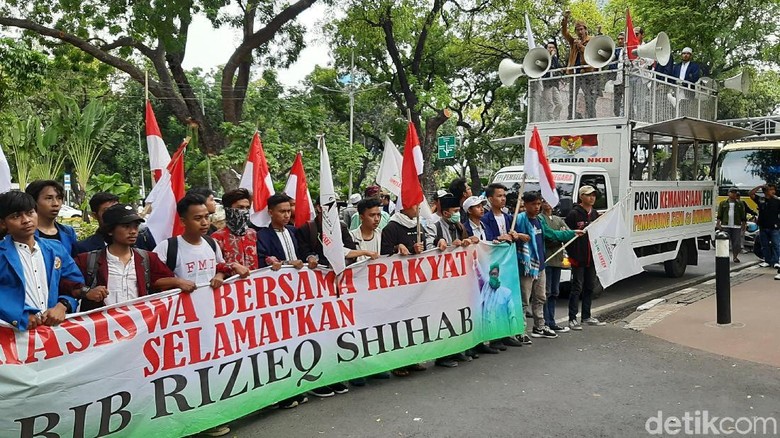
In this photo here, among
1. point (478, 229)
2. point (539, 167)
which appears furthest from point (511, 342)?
point (539, 167)

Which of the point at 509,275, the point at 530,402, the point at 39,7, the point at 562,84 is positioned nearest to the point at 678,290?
the point at 562,84

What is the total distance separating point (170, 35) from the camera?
14.7 meters

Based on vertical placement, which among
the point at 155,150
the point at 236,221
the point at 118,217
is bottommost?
the point at 236,221

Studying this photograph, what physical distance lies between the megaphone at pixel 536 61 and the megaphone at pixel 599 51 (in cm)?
63

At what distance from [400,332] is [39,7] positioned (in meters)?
14.5

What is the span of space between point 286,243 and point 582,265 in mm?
3806

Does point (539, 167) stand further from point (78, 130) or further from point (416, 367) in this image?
point (78, 130)

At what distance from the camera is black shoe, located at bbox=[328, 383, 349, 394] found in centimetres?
533

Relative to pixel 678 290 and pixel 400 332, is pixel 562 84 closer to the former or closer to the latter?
pixel 678 290

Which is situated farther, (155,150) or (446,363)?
(446,363)

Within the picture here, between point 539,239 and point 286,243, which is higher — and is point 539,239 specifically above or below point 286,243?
below

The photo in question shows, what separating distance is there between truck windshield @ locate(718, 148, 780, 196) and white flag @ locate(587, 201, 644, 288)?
30.2ft

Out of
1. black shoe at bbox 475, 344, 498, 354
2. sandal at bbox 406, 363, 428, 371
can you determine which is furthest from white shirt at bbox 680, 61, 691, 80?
sandal at bbox 406, 363, 428, 371

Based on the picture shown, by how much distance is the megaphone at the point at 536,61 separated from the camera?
10.7 metres
